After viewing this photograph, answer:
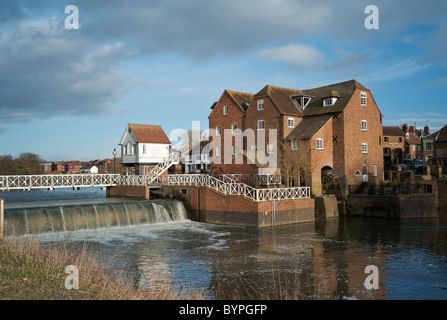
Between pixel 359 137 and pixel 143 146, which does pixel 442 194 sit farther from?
pixel 143 146

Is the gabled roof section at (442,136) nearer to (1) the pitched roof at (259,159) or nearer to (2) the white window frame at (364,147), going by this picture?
(2) the white window frame at (364,147)

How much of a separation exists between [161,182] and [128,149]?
45.7ft

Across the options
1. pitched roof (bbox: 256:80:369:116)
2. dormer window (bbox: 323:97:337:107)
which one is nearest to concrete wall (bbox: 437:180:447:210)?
pitched roof (bbox: 256:80:369:116)

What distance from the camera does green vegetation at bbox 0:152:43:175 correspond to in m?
75.4

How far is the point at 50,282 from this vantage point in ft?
32.0

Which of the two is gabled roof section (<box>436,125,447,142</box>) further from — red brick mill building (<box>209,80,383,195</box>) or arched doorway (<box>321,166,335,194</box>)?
arched doorway (<box>321,166,335,194</box>)

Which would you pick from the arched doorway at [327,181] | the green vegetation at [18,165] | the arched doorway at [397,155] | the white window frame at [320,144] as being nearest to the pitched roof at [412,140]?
the arched doorway at [397,155]

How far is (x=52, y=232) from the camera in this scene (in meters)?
23.6

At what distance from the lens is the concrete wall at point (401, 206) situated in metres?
31.9

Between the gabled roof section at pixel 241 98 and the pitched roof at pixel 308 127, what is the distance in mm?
7575

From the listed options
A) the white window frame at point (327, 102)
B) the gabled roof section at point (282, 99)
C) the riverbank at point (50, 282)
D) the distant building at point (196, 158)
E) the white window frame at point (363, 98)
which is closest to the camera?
the riverbank at point (50, 282)

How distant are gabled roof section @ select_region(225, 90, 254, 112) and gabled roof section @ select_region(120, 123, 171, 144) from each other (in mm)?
12056

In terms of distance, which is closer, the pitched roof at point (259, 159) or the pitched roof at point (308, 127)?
the pitched roof at point (259, 159)

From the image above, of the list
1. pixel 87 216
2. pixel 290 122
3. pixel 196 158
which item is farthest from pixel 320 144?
pixel 196 158
